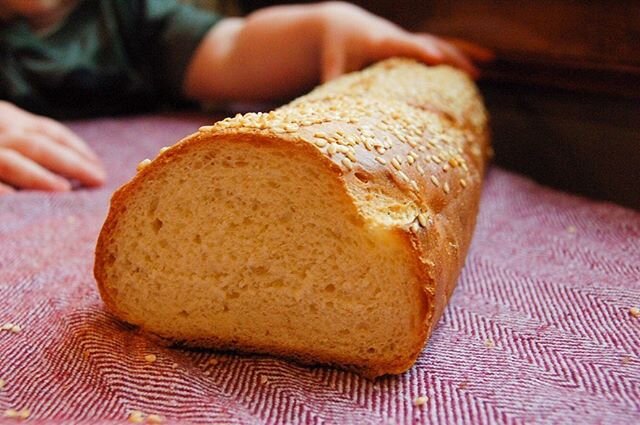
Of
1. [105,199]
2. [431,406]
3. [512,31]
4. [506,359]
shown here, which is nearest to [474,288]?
[506,359]

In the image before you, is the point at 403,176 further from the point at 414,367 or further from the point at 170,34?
the point at 170,34

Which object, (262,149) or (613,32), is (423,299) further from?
(613,32)

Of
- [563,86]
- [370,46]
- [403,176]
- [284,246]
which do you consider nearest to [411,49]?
[370,46]

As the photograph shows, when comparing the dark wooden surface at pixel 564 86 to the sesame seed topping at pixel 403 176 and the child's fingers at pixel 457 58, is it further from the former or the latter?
the sesame seed topping at pixel 403 176

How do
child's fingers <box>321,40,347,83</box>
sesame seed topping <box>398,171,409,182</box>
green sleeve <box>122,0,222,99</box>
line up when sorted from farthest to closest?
green sleeve <box>122,0,222,99</box>, child's fingers <box>321,40,347,83</box>, sesame seed topping <box>398,171,409,182</box>

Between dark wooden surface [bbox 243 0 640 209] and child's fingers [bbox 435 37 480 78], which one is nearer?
dark wooden surface [bbox 243 0 640 209]

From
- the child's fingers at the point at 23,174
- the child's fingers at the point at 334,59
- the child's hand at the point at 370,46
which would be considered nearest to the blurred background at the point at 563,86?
the child's hand at the point at 370,46

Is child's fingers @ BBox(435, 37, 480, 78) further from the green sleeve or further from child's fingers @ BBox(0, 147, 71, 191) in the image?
child's fingers @ BBox(0, 147, 71, 191)

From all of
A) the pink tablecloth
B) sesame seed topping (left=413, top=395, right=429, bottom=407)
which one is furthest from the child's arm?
sesame seed topping (left=413, top=395, right=429, bottom=407)
